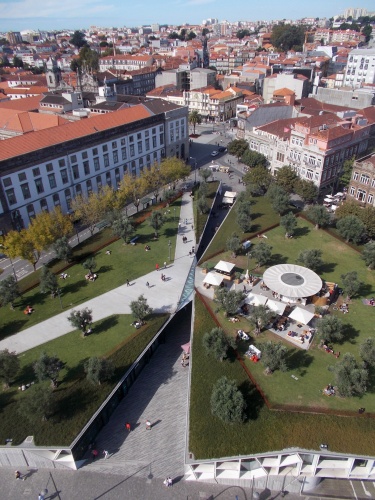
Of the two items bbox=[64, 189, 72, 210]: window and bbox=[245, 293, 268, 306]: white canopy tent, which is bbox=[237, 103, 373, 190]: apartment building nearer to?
bbox=[245, 293, 268, 306]: white canopy tent

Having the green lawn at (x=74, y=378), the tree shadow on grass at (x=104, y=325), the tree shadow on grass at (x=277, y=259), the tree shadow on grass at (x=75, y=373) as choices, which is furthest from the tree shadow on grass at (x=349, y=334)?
the tree shadow on grass at (x=75, y=373)

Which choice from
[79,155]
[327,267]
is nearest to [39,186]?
[79,155]

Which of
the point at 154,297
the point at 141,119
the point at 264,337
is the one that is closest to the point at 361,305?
the point at 264,337

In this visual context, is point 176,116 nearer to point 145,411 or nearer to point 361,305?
point 361,305

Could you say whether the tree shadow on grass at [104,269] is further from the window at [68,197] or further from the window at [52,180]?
the window at [68,197]

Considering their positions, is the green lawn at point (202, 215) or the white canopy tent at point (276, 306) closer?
the white canopy tent at point (276, 306)

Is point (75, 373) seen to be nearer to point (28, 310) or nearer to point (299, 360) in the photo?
point (28, 310)
